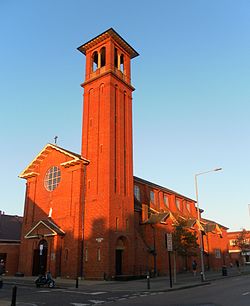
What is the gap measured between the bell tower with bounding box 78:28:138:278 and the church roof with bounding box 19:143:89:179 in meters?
1.25

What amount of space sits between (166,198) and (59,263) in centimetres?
2516

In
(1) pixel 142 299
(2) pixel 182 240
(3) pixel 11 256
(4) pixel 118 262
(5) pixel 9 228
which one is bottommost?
(1) pixel 142 299

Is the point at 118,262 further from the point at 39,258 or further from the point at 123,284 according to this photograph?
the point at 39,258

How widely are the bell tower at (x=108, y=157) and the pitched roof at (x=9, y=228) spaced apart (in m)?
16.2

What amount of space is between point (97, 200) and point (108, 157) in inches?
185

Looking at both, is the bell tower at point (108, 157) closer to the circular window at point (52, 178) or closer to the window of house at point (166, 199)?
the circular window at point (52, 178)

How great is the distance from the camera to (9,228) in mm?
46312

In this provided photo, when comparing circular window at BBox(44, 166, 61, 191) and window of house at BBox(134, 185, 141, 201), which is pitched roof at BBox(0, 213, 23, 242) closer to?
circular window at BBox(44, 166, 61, 191)

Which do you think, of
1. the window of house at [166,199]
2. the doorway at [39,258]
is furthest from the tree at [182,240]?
the window of house at [166,199]

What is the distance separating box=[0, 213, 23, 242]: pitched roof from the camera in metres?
44.4

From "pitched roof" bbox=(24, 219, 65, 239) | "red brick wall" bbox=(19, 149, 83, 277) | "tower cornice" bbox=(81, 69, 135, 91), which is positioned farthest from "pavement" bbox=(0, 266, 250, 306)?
"tower cornice" bbox=(81, 69, 135, 91)

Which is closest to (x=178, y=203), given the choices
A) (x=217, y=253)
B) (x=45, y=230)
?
Answer: (x=217, y=253)

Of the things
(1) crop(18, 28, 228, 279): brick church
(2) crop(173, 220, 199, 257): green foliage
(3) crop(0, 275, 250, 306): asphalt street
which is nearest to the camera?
(3) crop(0, 275, 250, 306): asphalt street

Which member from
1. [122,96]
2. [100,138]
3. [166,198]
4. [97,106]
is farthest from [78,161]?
[166,198]
